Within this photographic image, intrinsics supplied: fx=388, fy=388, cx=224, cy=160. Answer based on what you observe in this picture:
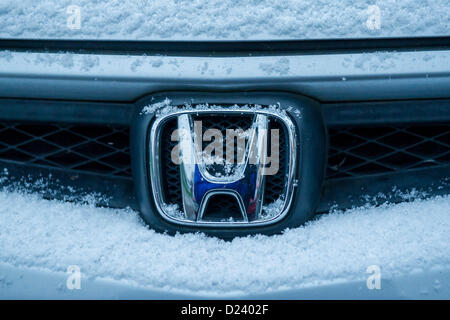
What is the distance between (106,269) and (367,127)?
24.0 inches

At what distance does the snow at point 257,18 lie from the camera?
0.74 m

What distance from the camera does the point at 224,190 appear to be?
2.62ft

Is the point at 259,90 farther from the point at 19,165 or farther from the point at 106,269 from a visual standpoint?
the point at 19,165

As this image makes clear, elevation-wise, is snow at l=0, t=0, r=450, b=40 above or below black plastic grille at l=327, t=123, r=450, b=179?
above

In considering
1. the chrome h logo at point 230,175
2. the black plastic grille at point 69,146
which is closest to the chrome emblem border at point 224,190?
the chrome h logo at point 230,175

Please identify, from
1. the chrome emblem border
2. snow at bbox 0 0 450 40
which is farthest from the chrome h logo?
snow at bbox 0 0 450 40

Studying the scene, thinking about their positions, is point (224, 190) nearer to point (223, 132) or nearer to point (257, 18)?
point (223, 132)

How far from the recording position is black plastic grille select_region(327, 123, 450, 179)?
0.86 m

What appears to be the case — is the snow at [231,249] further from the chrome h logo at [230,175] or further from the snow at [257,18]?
the snow at [257,18]

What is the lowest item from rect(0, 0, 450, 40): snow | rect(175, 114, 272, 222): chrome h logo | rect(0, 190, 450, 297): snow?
rect(0, 190, 450, 297): snow

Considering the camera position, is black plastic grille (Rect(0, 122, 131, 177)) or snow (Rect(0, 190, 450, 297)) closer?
snow (Rect(0, 190, 450, 297))

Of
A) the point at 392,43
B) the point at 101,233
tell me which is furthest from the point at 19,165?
the point at 392,43

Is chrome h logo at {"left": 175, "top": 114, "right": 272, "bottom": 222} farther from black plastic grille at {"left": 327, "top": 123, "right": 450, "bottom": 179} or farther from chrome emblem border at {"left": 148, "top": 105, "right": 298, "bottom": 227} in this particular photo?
black plastic grille at {"left": 327, "top": 123, "right": 450, "bottom": 179}

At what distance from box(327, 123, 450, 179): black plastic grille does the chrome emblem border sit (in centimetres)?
13
